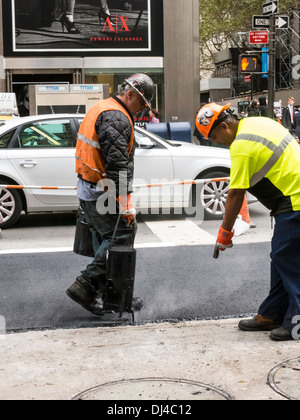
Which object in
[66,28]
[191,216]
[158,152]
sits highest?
[66,28]

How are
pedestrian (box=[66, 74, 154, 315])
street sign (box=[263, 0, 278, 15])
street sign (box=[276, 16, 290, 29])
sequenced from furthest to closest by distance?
street sign (box=[276, 16, 290, 29])
street sign (box=[263, 0, 278, 15])
pedestrian (box=[66, 74, 154, 315])

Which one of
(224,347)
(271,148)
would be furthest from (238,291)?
(271,148)

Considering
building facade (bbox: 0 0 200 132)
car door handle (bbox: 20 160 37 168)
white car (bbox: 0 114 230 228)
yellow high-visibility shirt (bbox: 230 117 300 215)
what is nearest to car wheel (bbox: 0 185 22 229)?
white car (bbox: 0 114 230 228)

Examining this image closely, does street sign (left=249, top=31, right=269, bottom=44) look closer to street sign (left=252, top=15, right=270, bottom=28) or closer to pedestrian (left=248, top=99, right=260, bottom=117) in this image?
street sign (left=252, top=15, right=270, bottom=28)

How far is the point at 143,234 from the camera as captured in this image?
30.2 ft

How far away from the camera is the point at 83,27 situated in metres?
23.4

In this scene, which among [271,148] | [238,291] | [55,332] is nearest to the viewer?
[271,148]

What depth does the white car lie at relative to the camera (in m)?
9.63

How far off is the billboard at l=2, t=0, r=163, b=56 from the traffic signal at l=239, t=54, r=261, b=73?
31.4ft

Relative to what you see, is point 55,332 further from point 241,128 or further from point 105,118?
point 241,128

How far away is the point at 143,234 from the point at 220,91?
195 ft

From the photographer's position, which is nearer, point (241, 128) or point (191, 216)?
point (241, 128)

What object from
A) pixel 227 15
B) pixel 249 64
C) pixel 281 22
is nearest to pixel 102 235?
pixel 249 64

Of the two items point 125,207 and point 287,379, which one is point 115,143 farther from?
point 287,379
